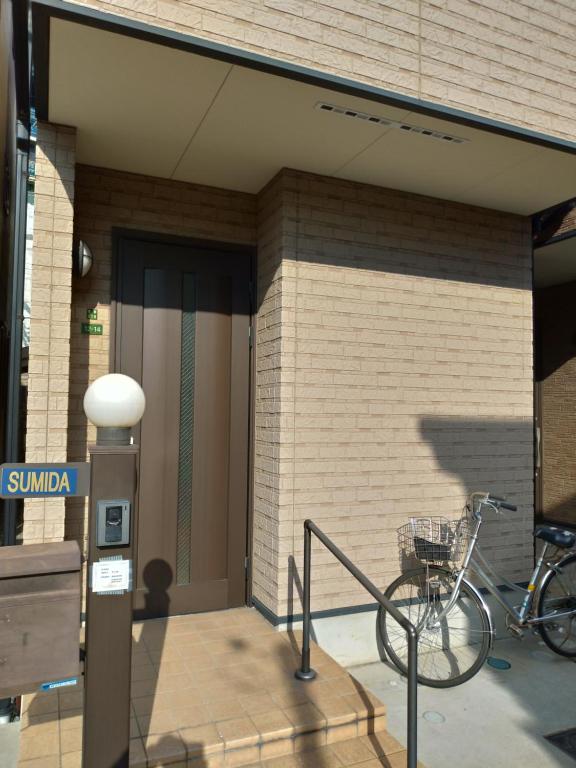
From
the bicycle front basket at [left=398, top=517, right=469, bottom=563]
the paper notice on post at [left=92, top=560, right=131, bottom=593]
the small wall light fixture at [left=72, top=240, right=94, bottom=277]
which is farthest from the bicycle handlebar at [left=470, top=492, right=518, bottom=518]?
the small wall light fixture at [left=72, top=240, right=94, bottom=277]

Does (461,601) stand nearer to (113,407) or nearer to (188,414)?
(188,414)

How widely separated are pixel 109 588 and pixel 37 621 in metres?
0.23

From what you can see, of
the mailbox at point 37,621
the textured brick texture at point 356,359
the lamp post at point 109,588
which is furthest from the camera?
the textured brick texture at point 356,359

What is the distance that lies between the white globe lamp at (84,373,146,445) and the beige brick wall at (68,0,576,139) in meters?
1.62

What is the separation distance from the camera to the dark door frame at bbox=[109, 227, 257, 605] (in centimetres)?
376

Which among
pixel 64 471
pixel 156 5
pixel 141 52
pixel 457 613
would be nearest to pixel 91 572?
pixel 64 471

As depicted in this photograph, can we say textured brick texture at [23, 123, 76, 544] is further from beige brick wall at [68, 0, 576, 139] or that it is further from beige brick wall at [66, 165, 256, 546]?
beige brick wall at [68, 0, 576, 139]

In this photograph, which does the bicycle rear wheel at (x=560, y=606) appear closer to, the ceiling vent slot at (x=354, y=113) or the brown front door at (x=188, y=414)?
the brown front door at (x=188, y=414)

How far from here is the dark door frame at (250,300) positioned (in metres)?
3.76

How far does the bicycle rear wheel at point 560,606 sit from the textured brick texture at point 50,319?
3.01 metres

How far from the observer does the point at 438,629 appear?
141 inches

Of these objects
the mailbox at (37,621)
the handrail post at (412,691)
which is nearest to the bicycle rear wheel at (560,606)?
the handrail post at (412,691)

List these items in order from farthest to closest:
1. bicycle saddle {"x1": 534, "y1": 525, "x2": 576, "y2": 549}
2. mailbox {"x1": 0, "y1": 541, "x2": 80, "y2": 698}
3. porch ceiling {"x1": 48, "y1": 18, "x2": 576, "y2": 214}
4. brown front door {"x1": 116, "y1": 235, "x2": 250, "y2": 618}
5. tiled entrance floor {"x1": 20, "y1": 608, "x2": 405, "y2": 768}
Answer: brown front door {"x1": 116, "y1": 235, "x2": 250, "y2": 618}, bicycle saddle {"x1": 534, "y1": 525, "x2": 576, "y2": 549}, porch ceiling {"x1": 48, "y1": 18, "x2": 576, "y2": 214}, tiled entrance floor {"x1": 20, "y1": 608, "x2": 405, "y2": 768}, mailbox {"x1": 0, "y1": 541, "x2": 80, "y2": 698}

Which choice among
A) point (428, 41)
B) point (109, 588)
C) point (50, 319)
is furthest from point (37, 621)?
point (428, 41)
